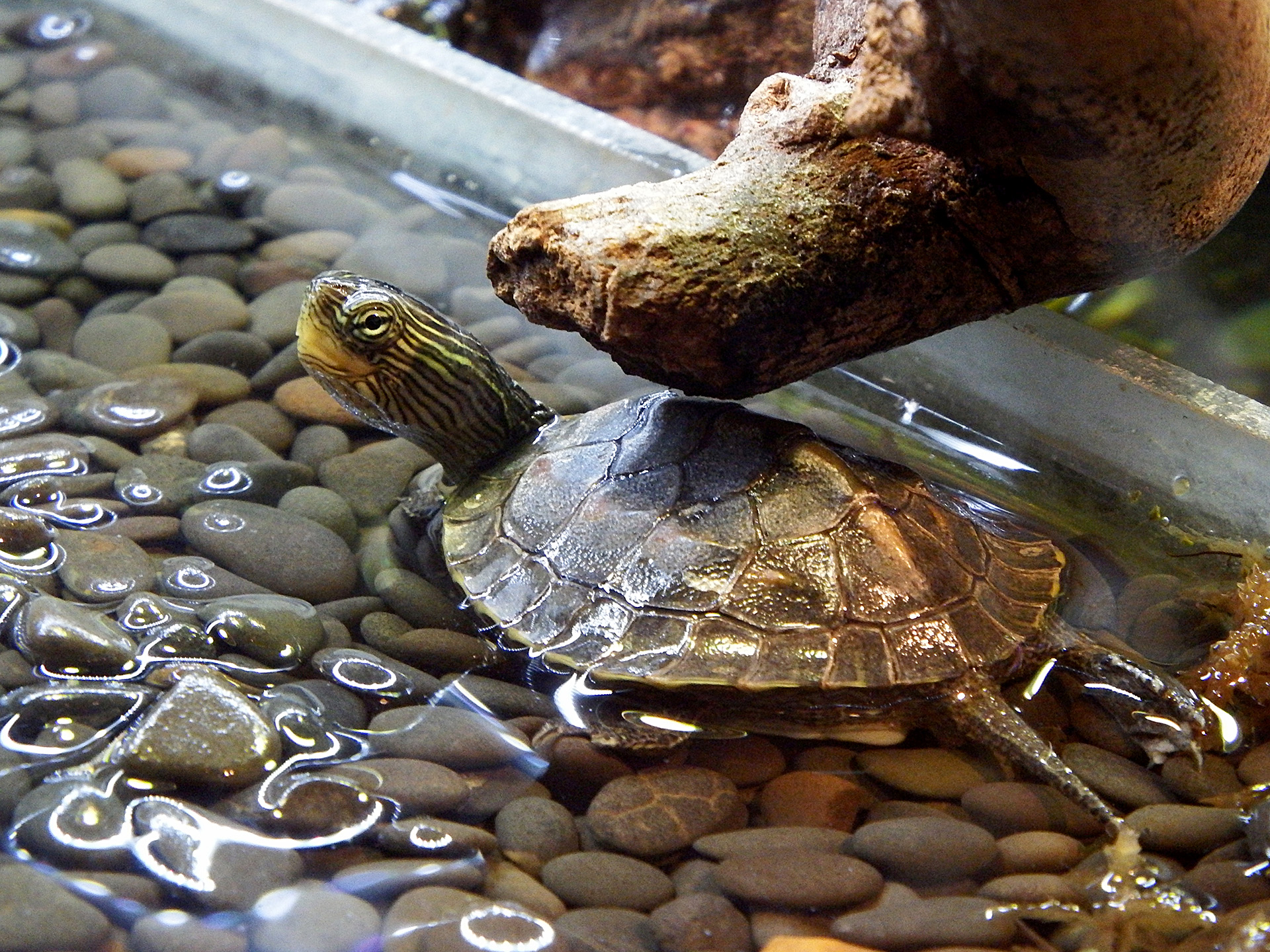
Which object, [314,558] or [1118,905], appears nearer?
[1118,905]

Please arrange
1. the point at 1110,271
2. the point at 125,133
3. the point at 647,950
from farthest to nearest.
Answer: the point at 125,133, the point at 1110,271, the point at 647,950

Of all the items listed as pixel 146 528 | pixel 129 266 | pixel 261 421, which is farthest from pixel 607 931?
pixel 129 266

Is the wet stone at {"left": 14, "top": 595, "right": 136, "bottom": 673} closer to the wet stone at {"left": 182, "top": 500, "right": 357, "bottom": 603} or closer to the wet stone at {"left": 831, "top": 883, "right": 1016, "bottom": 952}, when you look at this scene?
the wet stone at {"left": 182, "top": 500, "right": 357, "bottom": 603}

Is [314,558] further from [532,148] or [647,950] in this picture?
[532,148]

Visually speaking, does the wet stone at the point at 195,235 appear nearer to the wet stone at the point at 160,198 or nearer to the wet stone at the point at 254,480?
the wet stone at the point at 160,198

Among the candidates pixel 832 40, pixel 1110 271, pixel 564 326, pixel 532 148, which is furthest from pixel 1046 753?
pixel 532 148

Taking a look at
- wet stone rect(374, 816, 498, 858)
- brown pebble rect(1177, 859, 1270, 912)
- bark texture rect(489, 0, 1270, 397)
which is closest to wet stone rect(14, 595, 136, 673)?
wet stone rect(374, 816, 498, 858)
